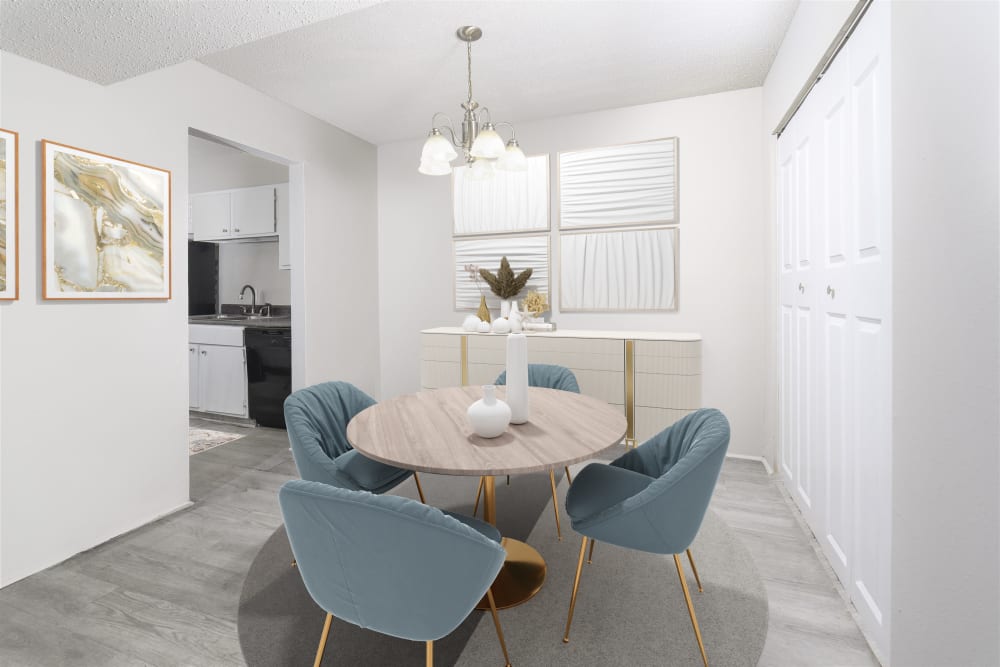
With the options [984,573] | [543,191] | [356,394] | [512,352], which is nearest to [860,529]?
[984,573]

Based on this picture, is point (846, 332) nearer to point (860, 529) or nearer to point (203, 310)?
point (860, 529)

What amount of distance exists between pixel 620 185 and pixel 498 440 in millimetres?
2743

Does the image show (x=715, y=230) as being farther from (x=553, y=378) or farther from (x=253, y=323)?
(x=253, y=323)

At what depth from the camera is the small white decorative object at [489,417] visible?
5.51 feet

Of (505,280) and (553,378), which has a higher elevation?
(505,280)

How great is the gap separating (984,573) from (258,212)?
17.2 feet

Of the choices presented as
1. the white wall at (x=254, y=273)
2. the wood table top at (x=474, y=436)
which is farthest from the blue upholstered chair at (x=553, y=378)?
the white wall at (x=254, y=273)

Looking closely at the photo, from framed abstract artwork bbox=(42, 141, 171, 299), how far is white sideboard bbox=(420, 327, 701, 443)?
2.12m

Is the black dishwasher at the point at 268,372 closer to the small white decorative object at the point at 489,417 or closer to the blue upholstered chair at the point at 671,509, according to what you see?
the small white decorative object at the point at 489,417

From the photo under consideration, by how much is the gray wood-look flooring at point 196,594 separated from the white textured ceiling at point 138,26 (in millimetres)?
2243

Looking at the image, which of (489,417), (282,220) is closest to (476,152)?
(489,417)

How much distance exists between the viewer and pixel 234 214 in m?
4.82

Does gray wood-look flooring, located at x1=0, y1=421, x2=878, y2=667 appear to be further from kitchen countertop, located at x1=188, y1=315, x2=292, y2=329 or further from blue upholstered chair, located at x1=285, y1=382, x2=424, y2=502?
kitchen countertop, located at x1=188, y1=315, x2=292, y2=329

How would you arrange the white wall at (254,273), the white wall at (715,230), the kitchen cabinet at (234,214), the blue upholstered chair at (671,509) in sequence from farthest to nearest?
the white wall at (254,273) < the kitchen cabinet at (234,214) < the white wall at (715,230) < the blue upholstered chair at (671,509)
